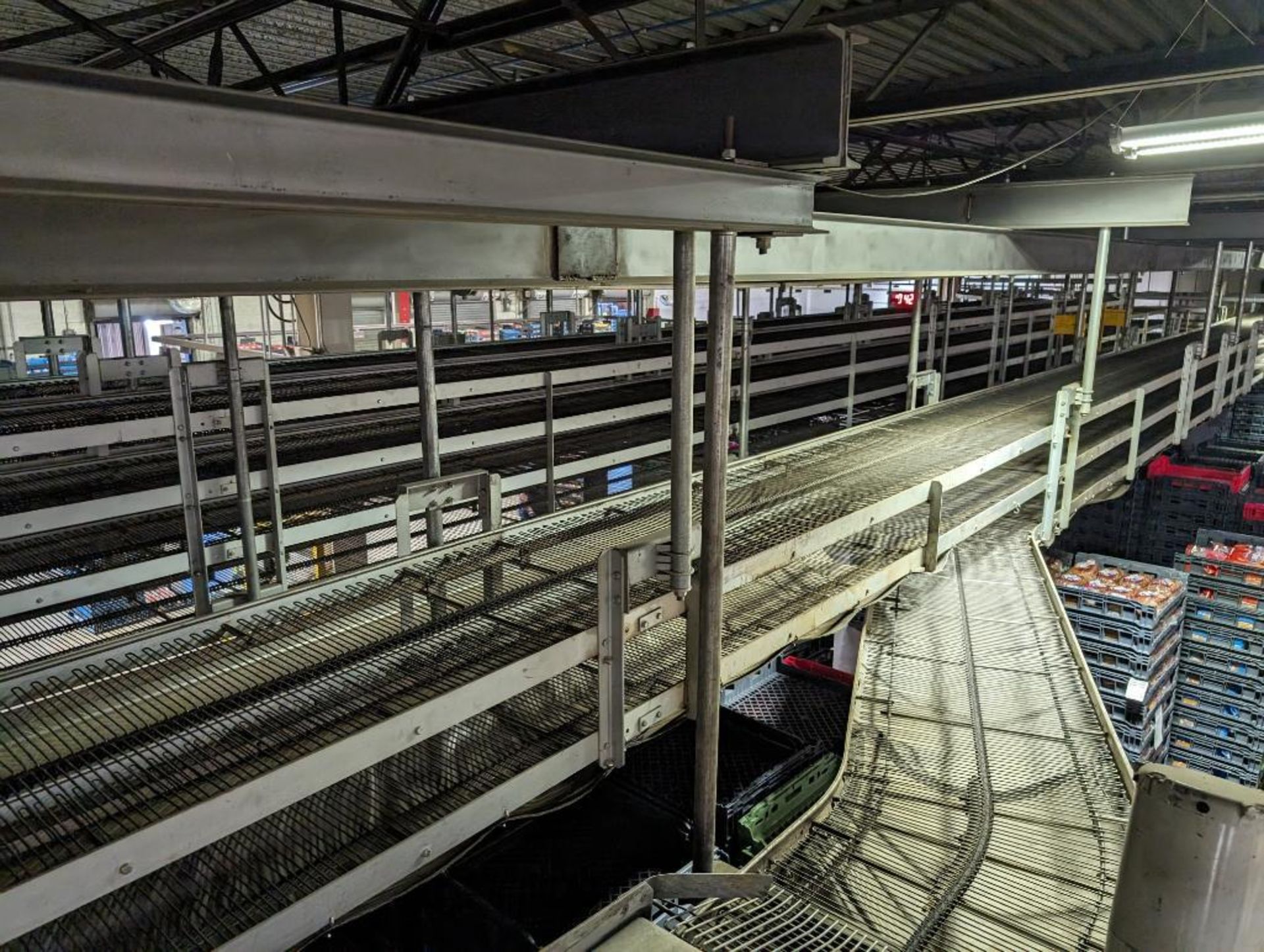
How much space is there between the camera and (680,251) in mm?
1871

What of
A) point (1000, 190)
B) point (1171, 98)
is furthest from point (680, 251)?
point (1171, 98)

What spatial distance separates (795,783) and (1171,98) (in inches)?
213

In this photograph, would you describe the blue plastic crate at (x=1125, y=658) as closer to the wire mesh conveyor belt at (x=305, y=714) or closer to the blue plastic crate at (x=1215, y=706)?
the blue plastic crate at (x=1215, y=706)

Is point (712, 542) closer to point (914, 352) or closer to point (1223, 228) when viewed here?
point (914, 352)

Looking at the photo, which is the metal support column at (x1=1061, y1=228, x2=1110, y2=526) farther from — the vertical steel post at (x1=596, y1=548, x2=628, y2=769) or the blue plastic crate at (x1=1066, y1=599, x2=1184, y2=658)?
the vertical steel post at (x1=596, y1=548, x2=628, y2=769)

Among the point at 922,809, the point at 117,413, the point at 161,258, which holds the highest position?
the point at 161,258

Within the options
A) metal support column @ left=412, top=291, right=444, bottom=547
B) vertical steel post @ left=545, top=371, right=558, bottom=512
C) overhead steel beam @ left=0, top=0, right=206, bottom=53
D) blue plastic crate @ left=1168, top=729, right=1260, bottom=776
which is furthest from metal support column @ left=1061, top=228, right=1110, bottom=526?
overhead steel beam @ left=0, top=0, right=206, bottom=53

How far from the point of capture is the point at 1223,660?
6395 mm

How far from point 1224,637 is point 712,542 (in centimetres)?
620

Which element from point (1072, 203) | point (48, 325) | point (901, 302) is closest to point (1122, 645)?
point (1072, 203)

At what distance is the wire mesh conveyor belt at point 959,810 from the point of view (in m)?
2.49

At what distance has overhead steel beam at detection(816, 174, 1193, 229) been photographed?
14.0ft

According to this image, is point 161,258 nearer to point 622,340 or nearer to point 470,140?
point 470,140

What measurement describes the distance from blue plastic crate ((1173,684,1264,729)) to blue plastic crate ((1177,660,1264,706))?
2 centimetres
